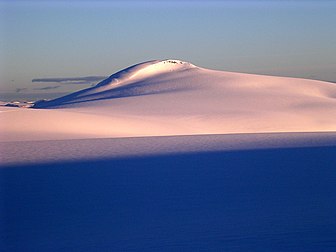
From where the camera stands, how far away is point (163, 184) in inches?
514

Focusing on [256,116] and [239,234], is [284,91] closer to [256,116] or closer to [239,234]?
[256,116]

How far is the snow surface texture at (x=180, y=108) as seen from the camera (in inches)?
1186

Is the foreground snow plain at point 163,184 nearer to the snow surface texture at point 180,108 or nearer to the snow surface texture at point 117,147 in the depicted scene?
the snow surface texture at point 117,147

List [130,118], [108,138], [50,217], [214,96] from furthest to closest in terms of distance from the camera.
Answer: [214,96] → [130,118] → [108,138] → [50,217]

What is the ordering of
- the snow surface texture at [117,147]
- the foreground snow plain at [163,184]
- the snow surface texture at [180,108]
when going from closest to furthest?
1. the foreground snow plain at [163,184]
2. the snow surface texture at [117,147]
3. the snow surface texture at [180,108]

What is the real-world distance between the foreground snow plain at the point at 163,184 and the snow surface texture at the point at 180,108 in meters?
0.16

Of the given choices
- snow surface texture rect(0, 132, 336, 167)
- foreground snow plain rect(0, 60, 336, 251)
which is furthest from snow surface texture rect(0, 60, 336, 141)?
snow surface texture rect(0, 132, 336, 167)

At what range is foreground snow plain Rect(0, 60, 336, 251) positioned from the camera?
861 cm

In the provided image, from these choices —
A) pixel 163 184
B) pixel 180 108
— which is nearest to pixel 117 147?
pixel 163 184

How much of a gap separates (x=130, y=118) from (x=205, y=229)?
83.6ft

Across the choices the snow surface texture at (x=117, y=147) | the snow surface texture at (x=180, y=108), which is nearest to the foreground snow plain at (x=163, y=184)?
the snow surface texture at (x=117, y=147)

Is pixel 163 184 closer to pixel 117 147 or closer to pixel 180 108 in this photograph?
pixel 117 147

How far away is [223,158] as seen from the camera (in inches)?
709

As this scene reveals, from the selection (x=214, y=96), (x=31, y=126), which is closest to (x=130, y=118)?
(x=31, y=126)
